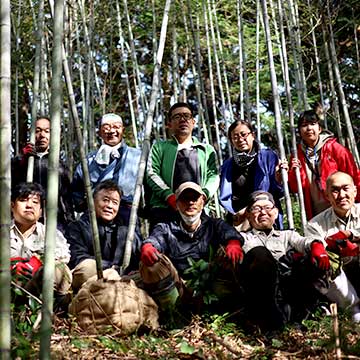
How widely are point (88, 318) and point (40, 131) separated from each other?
1462mm

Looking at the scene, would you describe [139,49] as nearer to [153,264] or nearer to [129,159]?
[129,159]

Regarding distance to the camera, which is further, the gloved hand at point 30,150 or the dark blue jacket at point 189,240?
the gloved hand at point 30,150

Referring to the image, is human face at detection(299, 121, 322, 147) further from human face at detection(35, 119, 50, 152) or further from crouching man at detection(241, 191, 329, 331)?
human face at detection(35, 119, 50, 152)

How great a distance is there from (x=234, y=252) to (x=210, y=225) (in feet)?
0.97

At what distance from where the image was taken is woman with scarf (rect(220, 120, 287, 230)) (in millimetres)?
3445

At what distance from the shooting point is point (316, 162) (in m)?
3.58

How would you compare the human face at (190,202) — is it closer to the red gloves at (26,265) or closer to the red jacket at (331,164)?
the red gloves at (26,265)

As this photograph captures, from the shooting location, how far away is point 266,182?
11.4ft

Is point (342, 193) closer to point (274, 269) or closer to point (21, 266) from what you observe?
point (274, 269)

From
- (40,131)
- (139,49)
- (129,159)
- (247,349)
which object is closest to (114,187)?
(129,159)

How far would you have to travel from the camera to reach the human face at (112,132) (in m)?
3.51

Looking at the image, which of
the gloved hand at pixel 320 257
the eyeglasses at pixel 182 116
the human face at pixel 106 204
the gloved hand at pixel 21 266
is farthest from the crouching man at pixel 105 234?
the gloved hand at pixel 320 257

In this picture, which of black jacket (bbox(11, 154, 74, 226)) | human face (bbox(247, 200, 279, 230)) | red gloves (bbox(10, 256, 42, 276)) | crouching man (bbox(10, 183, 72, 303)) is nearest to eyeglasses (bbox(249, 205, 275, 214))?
human face (bbox(247, 200, 279, 230))

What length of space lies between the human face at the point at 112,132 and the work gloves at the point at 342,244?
1.37 meters
